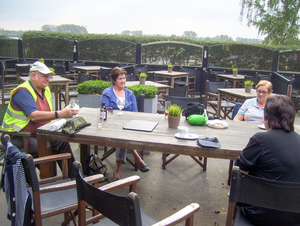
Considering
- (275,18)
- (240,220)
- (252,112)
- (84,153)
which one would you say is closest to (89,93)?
(84,153)

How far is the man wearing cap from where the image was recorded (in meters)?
2.80

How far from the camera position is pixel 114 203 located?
128 centimetres

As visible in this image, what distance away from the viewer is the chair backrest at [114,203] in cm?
120

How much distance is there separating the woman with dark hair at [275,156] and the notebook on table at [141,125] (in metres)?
1.07

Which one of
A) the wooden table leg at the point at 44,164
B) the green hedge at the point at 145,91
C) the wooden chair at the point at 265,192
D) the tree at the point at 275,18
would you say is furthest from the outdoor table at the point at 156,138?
the tree at the point at 275,18

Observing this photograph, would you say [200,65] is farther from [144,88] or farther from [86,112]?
[86,112]

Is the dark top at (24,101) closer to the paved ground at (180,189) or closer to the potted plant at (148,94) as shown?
the paved ground at (180,189)

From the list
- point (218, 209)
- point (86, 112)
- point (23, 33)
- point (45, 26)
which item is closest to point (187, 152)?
point (218, 209)

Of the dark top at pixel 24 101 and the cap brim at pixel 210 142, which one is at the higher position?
the dark top at pixel 24 101

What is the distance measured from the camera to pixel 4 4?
15.7m

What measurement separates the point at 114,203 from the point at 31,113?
1885mm

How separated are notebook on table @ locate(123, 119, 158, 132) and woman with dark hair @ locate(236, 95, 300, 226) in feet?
3.52

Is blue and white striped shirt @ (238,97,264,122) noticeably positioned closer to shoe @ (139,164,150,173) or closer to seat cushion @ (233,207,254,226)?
shoe @ (139,164,150,173)

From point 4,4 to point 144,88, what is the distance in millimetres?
15212
